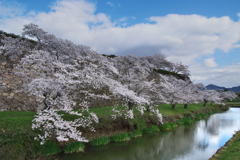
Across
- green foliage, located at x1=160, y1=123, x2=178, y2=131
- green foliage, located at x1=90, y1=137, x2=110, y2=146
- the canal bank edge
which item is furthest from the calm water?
the canal bank edge

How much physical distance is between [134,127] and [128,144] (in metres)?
2.23

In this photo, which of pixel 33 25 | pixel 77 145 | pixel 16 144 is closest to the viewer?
pixel 16 144

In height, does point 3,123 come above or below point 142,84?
below

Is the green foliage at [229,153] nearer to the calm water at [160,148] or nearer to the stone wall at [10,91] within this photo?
the calm water at [160,148]

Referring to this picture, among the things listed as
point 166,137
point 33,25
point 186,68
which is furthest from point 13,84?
point 186,68

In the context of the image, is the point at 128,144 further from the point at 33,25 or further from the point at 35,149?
the point at 33,25

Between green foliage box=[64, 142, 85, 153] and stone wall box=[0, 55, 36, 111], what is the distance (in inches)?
322

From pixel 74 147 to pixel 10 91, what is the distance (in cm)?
980

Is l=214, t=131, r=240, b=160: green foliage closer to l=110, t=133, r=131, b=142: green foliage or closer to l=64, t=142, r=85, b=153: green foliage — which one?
l=110, t=133, r=131, b=142: green foliage

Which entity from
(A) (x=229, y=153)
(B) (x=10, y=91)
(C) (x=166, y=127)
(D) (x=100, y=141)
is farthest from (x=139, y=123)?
(B) (x=10, y=91)

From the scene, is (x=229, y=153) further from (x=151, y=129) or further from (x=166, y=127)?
(x=166, y=127)

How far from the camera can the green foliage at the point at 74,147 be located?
10102mm

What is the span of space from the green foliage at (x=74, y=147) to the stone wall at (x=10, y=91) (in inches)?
322

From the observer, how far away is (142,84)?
53.3 ft
